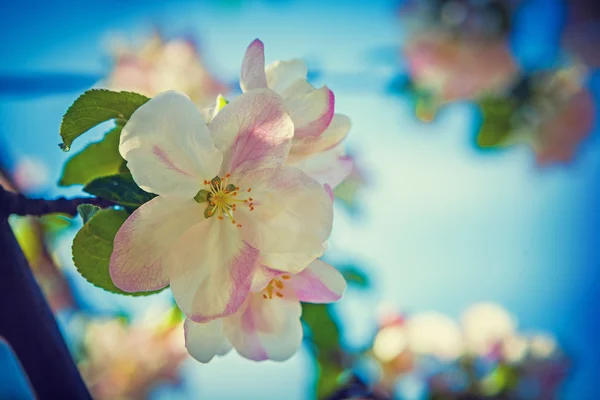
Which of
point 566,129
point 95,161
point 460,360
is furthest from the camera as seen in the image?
point 566,129

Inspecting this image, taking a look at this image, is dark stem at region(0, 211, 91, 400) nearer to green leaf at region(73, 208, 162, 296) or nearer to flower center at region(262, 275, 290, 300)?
green leaf at region(73, 208, 162, 296)

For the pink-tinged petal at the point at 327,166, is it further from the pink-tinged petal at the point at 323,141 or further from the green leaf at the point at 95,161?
the green leaf at the point at 95,161

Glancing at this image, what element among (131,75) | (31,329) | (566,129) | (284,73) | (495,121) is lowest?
(31,329)

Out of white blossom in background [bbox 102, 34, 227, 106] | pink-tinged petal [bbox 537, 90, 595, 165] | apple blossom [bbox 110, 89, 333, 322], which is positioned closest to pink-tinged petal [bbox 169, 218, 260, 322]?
apple blossom [bbox 110, 89, 333, 322]

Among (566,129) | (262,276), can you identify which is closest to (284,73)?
(262,276)

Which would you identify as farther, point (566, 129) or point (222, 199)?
point (566, 129)

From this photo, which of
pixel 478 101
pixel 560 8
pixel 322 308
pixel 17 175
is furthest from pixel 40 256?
pixel 560 8

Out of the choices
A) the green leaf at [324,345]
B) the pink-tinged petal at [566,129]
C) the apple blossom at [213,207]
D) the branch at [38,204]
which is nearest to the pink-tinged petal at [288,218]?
the apple blossom at [213,207]

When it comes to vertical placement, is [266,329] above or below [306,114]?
below

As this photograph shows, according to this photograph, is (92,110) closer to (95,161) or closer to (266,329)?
(95,161)
